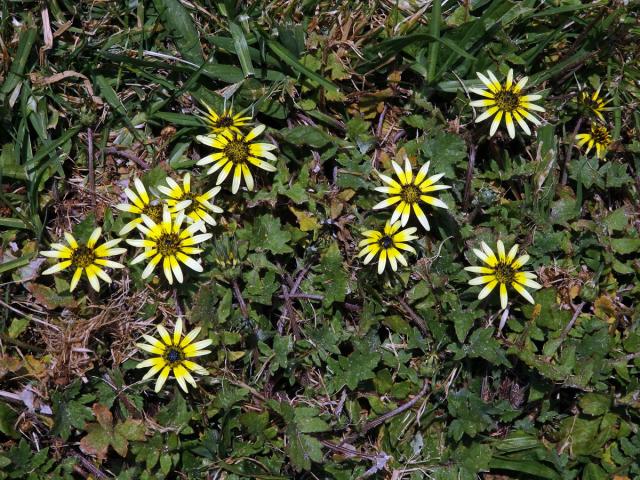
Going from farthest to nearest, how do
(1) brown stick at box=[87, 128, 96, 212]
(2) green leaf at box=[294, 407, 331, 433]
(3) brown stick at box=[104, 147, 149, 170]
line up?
(3) brown stick at box=[104, 147, 149, 170]
(1) brown stick at box=[87, 128, 96, 212]
(2) green leaf at box=[294, 407, 331, 433]

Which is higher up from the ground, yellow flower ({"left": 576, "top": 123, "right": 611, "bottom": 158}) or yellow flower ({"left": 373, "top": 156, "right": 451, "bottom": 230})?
yellow flower ({"left": 576, "top": 123, "right": 611, "bottom": 158})

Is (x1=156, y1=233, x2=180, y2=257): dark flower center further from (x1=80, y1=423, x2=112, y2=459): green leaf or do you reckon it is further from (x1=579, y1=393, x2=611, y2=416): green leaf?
(x1=579, y1=393, x2=611, y2=416): green leaf

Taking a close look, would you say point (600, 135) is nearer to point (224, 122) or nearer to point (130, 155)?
point (224, 122)

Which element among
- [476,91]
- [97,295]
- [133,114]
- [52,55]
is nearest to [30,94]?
[52,55]

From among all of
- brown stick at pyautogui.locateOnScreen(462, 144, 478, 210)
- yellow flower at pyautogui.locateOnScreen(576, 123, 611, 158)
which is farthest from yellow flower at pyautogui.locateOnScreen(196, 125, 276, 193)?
yellow flower at pyautogui.locateOnScreen(576, 123, 611, 158)

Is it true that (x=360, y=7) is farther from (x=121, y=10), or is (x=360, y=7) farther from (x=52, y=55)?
(x=52, y=55)

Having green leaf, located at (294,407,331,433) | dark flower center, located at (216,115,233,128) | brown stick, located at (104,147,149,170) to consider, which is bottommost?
green leaf, located at (294,407,331,433)

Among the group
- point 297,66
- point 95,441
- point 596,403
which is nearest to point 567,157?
point 596,403

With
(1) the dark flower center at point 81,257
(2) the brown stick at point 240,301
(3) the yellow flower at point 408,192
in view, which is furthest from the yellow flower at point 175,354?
(3) the yellow flower at point 408,192
